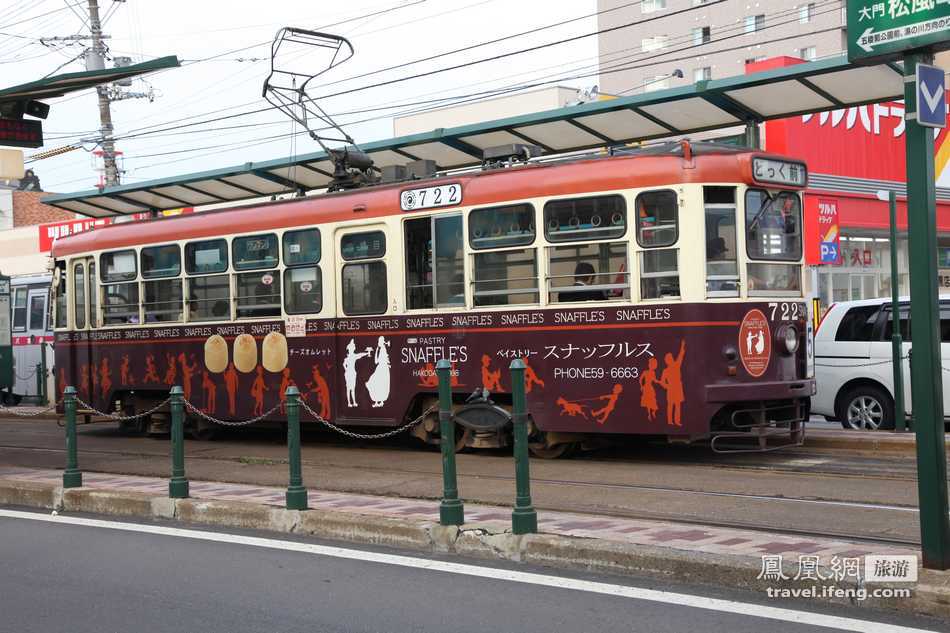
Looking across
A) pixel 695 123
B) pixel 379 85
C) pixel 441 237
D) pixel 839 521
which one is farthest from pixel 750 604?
pixel 379 85

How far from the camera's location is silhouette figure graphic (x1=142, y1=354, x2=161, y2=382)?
16156 mm

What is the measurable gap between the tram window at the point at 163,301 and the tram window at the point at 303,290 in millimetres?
2196

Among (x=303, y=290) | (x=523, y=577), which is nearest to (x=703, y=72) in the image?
(x=303, y=290)

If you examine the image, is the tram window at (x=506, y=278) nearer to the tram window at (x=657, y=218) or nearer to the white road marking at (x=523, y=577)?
the tram window at (x=657, y=218)

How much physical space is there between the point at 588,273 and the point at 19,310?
19.0 meters

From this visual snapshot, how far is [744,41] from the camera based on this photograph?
5641 centimetres

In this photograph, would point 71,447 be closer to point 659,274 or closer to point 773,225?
point 659,274

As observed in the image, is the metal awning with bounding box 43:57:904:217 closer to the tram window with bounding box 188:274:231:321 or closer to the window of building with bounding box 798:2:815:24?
the tram window with bounding box 188:274:231:321

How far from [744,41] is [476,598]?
5412 cm

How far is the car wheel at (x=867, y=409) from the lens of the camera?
1417 cm

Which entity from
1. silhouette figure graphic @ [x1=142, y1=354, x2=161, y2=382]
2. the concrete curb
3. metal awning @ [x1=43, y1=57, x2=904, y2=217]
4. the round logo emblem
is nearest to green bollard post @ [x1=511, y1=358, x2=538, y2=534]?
the concrete curb

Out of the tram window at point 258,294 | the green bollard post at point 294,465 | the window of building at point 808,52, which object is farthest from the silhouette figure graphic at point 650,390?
the window of building at point 808,52

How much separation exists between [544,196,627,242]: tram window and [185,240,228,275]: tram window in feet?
17.4

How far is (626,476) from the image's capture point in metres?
10.9
